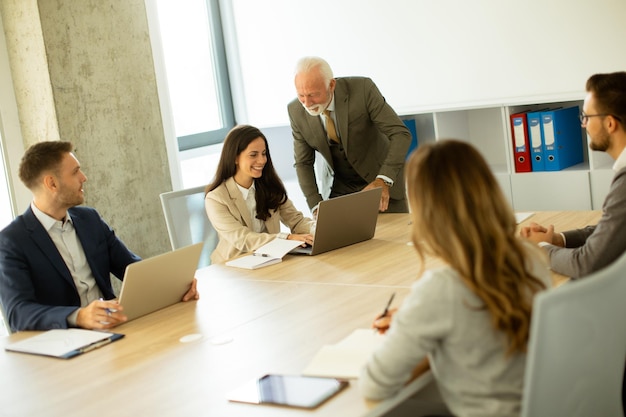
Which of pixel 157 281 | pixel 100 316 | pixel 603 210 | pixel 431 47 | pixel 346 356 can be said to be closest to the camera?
pixel 346 356

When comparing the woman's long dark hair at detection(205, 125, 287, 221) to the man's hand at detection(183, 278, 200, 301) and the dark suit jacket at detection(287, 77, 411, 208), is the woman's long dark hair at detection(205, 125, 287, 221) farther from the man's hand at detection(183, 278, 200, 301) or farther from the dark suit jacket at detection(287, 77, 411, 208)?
the man's hand at detection(183, 278, 200, 301)

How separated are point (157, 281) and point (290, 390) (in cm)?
99

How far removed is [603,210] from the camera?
245 cm

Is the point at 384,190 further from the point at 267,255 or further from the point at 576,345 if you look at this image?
the point at 576,345

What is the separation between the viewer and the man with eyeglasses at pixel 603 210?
238 cm

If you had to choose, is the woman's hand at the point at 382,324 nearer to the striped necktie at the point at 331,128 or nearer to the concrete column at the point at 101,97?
the striped necktie at the point at 331,128

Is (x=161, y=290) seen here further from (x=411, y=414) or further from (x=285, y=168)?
(x=285, y=168)

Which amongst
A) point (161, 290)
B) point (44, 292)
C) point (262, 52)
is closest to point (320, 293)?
point (161, 290)

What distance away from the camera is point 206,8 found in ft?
19.5

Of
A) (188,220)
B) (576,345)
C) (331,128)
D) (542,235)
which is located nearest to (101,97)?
(188,220)

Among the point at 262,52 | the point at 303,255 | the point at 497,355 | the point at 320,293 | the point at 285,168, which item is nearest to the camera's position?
the point at 497,355

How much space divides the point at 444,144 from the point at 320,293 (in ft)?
3.85

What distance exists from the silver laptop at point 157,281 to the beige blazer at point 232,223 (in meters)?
0.72

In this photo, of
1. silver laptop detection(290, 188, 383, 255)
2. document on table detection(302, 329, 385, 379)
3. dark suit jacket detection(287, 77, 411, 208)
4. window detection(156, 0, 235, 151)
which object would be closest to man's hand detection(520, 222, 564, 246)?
silver laptop detection(290, 188, 383, 255)
